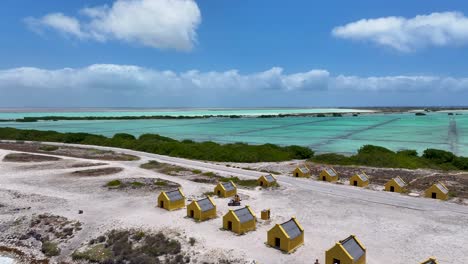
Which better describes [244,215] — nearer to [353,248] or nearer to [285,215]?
[285,215]

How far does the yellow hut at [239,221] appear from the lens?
73.8 ft

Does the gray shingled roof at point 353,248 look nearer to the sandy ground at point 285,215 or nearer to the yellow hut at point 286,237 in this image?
the sandy ground at point 285,215

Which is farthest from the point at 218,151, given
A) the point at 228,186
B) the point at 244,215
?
the point at 244,215

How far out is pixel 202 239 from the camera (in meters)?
21.6

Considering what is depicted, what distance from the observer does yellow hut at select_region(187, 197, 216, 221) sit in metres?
25.0

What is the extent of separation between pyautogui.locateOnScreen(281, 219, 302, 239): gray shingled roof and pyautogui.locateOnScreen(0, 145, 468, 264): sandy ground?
35.3 inches

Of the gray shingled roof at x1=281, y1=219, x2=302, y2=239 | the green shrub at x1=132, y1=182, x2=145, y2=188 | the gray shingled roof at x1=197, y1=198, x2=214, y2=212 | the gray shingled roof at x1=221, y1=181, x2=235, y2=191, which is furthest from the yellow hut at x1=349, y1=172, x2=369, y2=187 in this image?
the green shrub at x1=132, y1=182, x2=145, y2=188

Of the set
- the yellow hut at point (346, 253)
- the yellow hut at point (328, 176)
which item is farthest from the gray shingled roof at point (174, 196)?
the yellow hut at point (328, 176)

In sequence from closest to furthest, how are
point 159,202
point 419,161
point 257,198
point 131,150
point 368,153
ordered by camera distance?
point 159,202 < point 257,198 < point 419,161 < point 368,153 < point 131,150

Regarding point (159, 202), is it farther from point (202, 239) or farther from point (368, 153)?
point (368, 153)

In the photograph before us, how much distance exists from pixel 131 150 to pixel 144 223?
3844 centimetres

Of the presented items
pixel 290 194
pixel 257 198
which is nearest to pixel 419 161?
pixel 290 194

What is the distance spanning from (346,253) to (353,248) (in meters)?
1.11

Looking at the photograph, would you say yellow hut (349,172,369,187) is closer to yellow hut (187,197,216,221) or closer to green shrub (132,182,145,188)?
yellow hut (187,197,216,221)
